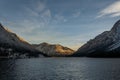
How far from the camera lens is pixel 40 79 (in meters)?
99.2

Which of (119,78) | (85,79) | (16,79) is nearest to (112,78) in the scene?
(119,78)

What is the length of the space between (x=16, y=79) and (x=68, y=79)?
21.6m

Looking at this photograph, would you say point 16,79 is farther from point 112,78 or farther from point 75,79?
point 112,78

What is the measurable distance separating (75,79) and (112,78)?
15.5m

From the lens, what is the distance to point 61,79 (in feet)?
330

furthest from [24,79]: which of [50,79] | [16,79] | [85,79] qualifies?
[85,79]

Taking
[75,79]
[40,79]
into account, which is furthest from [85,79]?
[40,79]

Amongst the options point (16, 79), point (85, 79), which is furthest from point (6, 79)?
point (85, 79)

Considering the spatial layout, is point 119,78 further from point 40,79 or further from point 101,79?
point 40,79

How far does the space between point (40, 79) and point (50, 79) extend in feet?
13.7

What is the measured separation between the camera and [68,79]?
330 feet

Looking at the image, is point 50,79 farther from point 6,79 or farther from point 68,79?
point 6,79

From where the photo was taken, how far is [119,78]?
99250 mm

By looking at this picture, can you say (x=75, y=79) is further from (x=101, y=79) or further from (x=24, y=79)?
(x=24, y=79)
